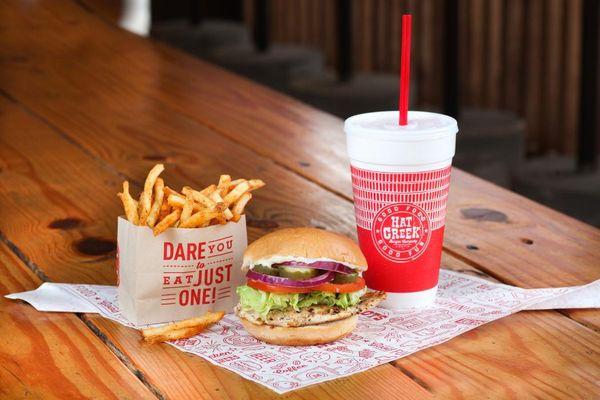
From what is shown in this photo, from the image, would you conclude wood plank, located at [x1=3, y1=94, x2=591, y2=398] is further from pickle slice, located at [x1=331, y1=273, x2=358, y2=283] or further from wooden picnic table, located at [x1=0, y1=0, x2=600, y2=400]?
pickle slice, located at [x1=331, y1=273, x2=358, y2=283]

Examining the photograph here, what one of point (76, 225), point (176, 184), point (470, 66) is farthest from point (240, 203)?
point (470, 66)

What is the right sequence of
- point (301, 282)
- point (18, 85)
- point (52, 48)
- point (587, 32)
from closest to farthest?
point (301, 282) < point (18, 85) < point (52, 48) < point (587, 32)

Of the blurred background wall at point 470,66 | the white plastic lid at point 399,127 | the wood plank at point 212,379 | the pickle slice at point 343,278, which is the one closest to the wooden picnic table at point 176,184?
the wood plank at point 212,379

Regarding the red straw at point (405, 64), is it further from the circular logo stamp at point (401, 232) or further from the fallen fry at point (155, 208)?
the fallen fry at point (155, 208)

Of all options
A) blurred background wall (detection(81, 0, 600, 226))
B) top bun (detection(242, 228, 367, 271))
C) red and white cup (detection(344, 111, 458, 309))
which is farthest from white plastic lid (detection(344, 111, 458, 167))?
blurred background wall (detection(81, 0, 600, 226))

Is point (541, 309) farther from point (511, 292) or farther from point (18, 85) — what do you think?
point (18, 85)

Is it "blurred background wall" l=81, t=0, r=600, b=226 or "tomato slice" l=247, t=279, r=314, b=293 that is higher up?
"tomato slice" l=247, t=279, r=314, b=293

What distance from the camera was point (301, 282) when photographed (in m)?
1.22

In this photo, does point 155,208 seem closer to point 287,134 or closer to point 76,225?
point 76,225

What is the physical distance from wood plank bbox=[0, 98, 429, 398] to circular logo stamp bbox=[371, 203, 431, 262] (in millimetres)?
189

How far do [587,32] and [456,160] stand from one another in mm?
675

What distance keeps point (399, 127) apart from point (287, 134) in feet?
3.22

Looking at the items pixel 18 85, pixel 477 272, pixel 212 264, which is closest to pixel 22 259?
pixel 212 264

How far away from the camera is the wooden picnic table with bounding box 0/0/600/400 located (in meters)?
1.15
